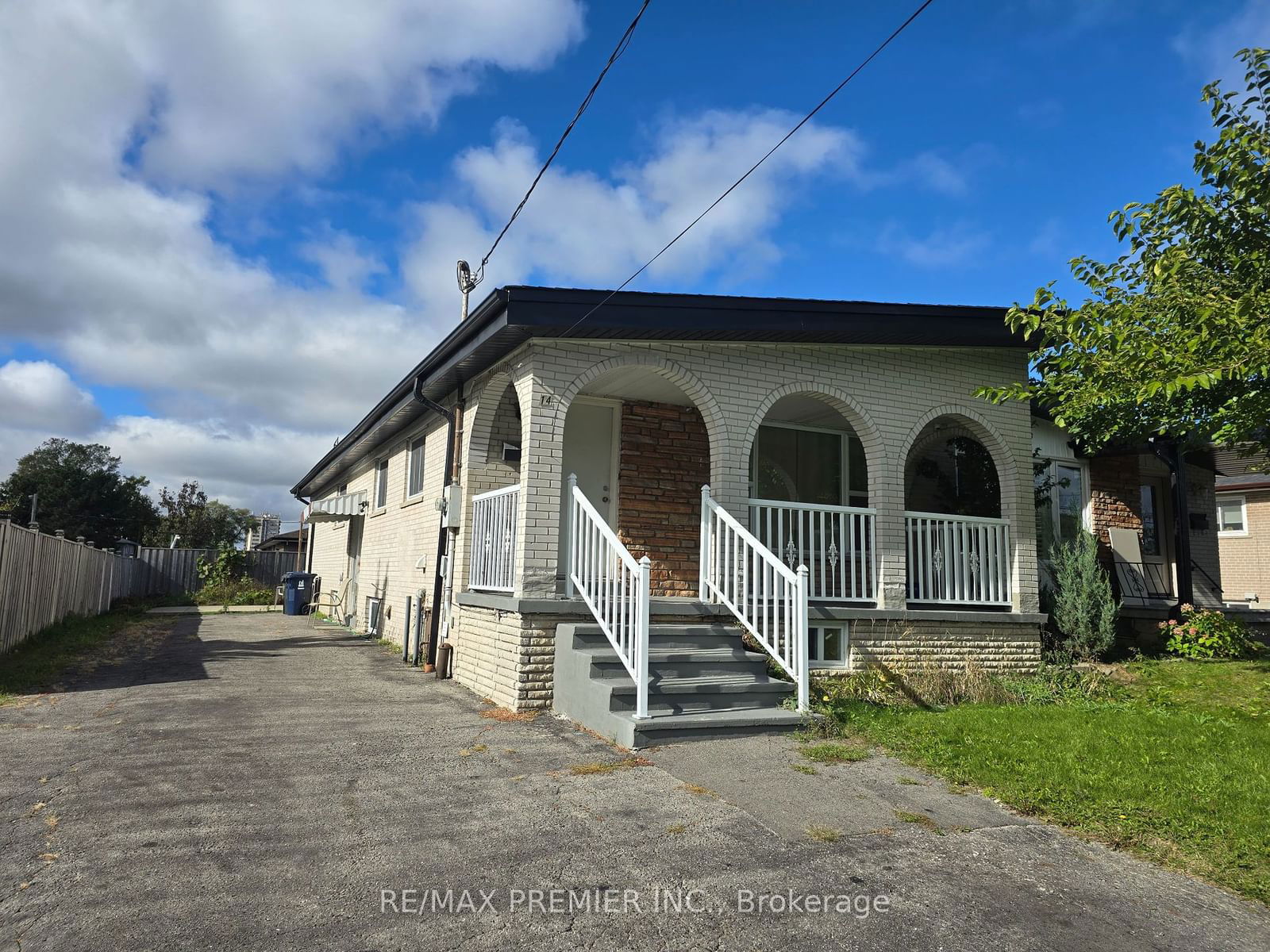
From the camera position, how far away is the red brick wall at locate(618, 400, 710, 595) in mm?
9422

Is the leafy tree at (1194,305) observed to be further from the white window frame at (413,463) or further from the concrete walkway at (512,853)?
the white window frame at (413,463)

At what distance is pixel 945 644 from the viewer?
8.45 metres

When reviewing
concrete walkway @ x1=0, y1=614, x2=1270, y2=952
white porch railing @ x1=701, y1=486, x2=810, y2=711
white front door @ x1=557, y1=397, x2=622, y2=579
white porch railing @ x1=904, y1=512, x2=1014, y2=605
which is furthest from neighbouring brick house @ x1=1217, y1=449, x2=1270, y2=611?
concrete walkway @ x1=0, y1=614, x2=1270, y2=952

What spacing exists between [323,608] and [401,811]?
16.5 meters

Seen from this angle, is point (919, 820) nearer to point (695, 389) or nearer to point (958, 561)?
point (695, 389)

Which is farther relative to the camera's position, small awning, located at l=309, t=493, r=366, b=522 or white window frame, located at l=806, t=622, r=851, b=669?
small awning, located at l=309, t=493, r=366, b=522

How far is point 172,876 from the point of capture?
330 centimetres

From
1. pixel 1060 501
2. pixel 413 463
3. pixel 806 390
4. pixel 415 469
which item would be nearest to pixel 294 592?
pixel 413 463

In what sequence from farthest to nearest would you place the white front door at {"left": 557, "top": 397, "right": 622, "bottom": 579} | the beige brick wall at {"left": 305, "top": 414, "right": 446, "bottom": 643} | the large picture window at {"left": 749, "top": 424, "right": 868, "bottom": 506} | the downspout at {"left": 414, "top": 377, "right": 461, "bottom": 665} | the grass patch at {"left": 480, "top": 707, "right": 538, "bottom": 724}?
the beige brick wall at {"left": 305, "top": 414, "right": 446, "bottom": 643} < the large picture window at {"left": 749, "top": 424, "right": 868, "bottom": 506} < the downspout at {"left": 414, "top": 377, "right": 461, "bottom": 665} < the white front door at {"left": 557, "top": 397, "right": 622, "bottom": 579} < the grass patch at {"left": 480, "top": 707, "right": 538, "bottom": 724}

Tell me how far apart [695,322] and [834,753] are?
3924 millimetres

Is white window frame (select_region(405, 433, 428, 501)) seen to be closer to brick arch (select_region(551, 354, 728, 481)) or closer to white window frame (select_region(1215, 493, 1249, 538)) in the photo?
brick arch (select_region(551, 354, 728, 481))

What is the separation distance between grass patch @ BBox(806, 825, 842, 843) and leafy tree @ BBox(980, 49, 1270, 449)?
3854 mm

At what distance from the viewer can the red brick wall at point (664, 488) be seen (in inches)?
371

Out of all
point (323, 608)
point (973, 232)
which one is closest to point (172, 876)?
point (973, 232)
